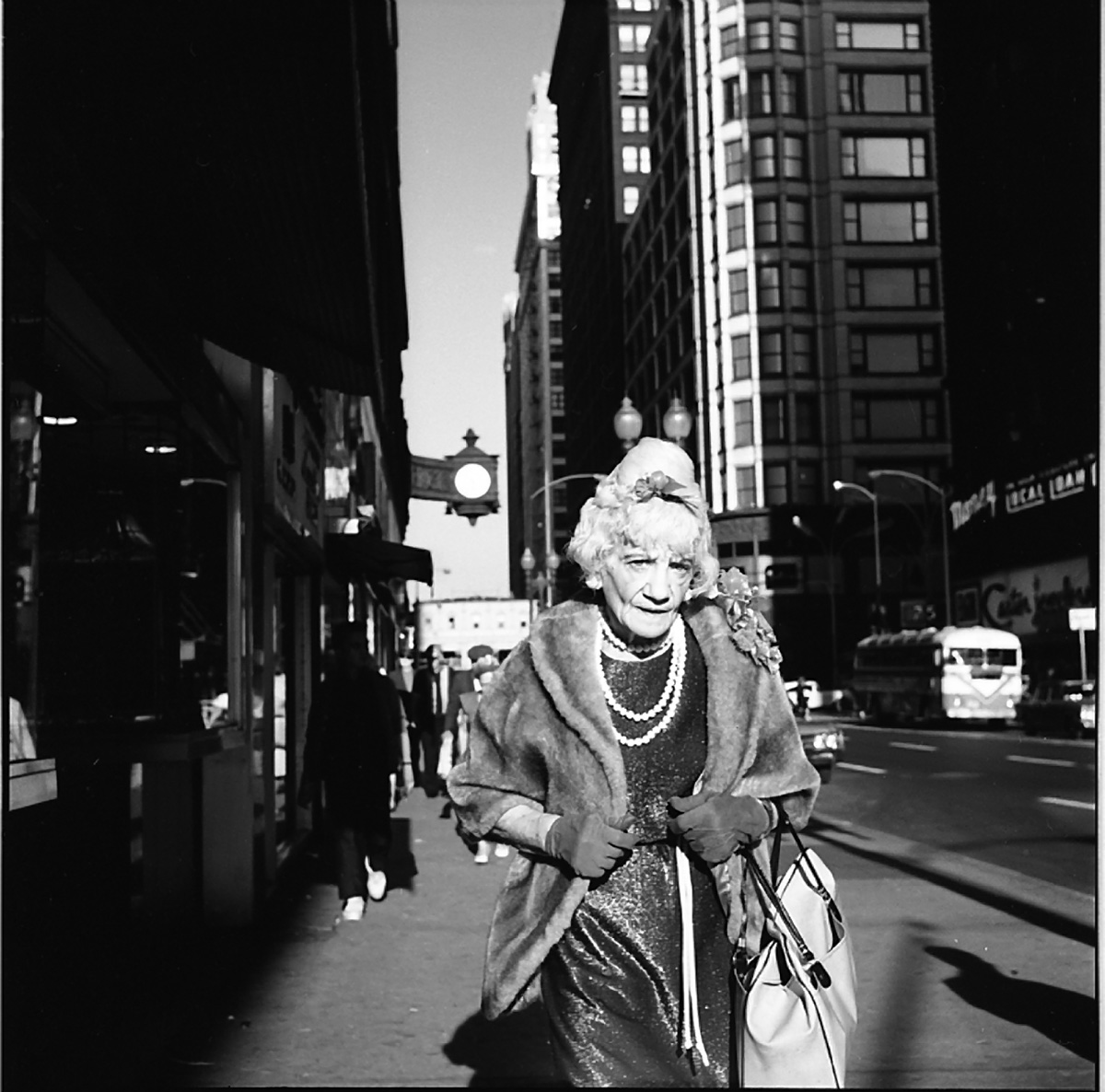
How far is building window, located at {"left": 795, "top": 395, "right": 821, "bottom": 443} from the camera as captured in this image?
4875cm

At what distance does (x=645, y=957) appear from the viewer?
2883 mm

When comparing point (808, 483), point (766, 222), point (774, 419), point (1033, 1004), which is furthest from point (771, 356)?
point (1033, 1004)

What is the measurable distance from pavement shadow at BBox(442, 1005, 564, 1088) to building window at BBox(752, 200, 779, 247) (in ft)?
108

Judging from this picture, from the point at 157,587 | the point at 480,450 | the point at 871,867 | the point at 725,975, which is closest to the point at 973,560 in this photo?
the point at 480,450

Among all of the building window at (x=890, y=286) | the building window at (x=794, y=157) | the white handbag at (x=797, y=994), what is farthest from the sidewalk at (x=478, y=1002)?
the building window at (x=794, y=157)

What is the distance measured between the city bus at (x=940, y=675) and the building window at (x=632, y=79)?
58.5 feet

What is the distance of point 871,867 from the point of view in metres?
10.3

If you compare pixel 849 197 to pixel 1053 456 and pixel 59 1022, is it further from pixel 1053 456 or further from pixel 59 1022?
pixel 59 1022

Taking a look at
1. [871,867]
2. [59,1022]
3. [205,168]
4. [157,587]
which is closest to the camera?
[205,168]

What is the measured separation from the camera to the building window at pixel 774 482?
49925mm

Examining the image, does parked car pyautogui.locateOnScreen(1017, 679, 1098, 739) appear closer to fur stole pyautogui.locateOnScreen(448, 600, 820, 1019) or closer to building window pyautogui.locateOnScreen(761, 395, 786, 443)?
building window pyautogui.locateOnScreen(761, 395, 786, 443)

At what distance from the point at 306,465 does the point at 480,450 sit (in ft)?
15.3

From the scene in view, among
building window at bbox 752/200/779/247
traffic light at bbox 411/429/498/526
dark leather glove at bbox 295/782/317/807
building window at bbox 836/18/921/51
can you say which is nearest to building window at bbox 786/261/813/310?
building window at bbox 752/200/779/247

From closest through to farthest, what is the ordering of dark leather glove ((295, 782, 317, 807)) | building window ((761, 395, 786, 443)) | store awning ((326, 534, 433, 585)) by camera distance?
dark leather glove ((295, 782, 317, 807)) → store awning ((326, 534, 433, 585)) → building window ((761, 395, 786, 443))
